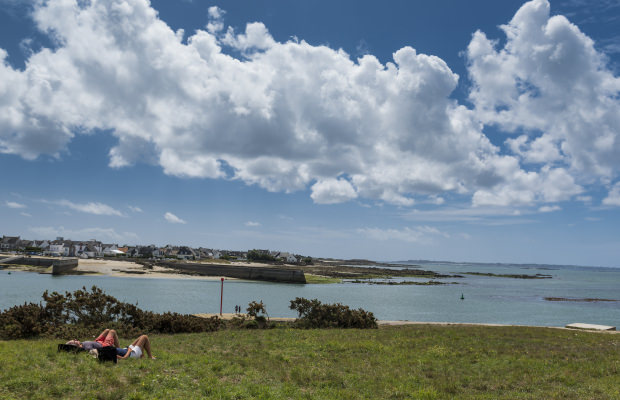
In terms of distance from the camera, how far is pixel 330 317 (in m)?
25.7

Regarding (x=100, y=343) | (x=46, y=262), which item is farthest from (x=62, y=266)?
(x=100, y=343)

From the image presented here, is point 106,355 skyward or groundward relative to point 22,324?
skyward

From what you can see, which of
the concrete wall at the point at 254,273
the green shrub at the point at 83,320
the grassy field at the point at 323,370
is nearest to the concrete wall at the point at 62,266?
the concrete wall at the point at 254,273

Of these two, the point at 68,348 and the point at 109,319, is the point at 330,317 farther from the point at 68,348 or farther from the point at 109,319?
the point at 68,348

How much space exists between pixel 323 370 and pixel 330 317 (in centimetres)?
1305

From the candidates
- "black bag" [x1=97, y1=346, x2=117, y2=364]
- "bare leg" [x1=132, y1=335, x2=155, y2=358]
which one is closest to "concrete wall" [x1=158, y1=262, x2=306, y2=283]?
"bare leg" [x1=132, y1=335, x2=155, y2=358]

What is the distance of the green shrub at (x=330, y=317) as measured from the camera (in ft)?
82.7

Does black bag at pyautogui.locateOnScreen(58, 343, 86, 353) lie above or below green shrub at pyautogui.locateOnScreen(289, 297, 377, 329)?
above

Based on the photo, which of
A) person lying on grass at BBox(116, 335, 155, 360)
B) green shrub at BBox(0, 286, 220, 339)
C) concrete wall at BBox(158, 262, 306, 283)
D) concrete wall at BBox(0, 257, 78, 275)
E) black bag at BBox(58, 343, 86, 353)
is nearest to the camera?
black bag at BBox(58, 343, 86, 353)

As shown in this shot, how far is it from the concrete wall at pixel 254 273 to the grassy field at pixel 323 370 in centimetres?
8379

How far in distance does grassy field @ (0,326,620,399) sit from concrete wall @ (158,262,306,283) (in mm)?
83792

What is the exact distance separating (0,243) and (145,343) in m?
217

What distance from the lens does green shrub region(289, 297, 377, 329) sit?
82.7 feet

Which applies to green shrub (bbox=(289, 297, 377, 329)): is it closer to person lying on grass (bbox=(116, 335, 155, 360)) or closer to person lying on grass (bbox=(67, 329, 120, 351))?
person lying on grass (bbox=(116, 335, 155, 360))
